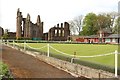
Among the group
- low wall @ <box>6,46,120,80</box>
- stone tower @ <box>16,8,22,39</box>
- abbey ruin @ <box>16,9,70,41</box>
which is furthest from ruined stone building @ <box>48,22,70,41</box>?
low wall @ <box>6,46,120,80</box>

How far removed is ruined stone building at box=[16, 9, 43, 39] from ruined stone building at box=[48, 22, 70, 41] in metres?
4.12

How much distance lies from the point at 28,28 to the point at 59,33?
10.2 metres

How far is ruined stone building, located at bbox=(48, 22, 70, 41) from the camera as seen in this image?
87.2 meters

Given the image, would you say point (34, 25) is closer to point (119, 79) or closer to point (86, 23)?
point (86, 23)

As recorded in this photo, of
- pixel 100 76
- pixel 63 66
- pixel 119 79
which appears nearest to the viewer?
pixel 119 79

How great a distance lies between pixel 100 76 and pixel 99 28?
3778 inches

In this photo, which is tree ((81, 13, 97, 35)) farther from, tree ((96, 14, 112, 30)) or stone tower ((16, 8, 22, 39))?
stone tower ((16, 8, 22, 39))

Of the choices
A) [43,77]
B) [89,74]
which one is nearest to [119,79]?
[89,74]

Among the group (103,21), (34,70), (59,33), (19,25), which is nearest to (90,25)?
(103,21)

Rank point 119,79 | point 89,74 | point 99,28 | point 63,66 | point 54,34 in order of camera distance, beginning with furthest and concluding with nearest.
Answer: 1. point 99,28
2. point 54,34
3. point 63,66
4. point 89,74
5. point 119,79

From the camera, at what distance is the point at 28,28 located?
88.1 metres

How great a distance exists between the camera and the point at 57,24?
298 feet

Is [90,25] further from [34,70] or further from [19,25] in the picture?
[34,70]

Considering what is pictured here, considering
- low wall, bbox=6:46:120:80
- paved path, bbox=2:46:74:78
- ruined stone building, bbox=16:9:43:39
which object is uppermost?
ruined stone building, bbox=16:9:43:39
